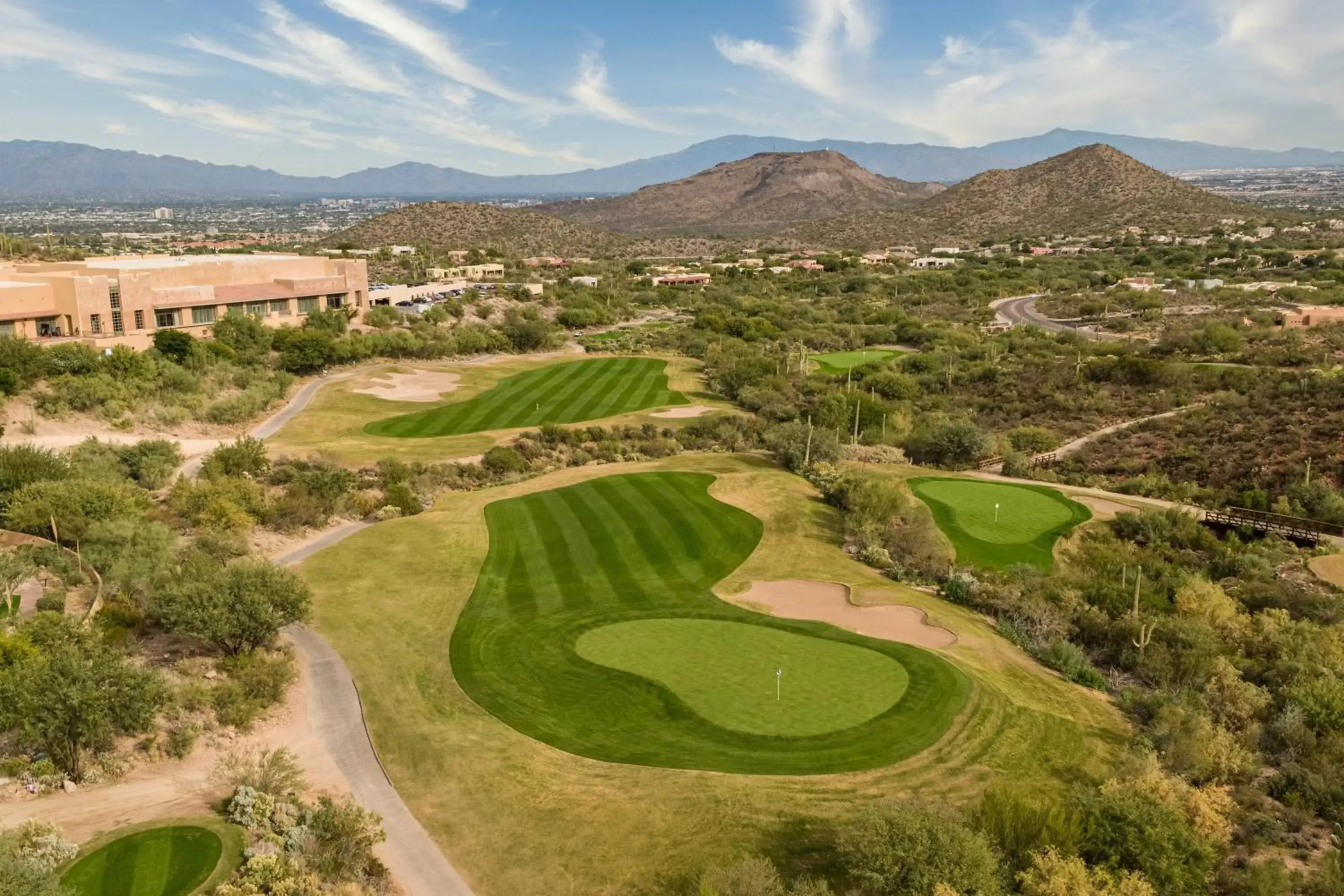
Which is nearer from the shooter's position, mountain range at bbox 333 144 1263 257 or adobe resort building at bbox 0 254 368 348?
adobe resort building at bbox 0 254 368 348

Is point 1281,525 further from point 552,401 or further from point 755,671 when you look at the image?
point 552,401

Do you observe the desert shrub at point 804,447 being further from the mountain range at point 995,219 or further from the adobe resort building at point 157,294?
the mountain range at point 995,219

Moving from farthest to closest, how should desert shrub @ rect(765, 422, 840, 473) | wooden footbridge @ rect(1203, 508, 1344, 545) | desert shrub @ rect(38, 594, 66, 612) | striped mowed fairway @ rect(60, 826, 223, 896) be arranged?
desert shrub @ rect(765, 422, 840, 473) < wooden footbridge @ rect(1203, 508, 1344, 545) < desert shrub @ rect(38, 594, 66, 612) < striped mowed fairway @ rect(60, 826, 223, 896)

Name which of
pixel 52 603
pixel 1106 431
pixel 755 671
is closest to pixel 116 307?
pixel 52 603

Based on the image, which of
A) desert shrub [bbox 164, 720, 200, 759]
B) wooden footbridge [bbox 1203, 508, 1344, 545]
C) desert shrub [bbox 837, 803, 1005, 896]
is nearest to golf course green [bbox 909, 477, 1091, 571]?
wooden footbridge [bbox 1203, 508, 1344, 545]

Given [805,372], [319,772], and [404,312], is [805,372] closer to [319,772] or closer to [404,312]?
[404,312]

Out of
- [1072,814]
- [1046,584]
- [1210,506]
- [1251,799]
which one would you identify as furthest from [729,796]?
[1210,506]

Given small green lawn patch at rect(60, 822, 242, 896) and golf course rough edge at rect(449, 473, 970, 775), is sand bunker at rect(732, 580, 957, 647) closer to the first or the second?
golf course rough edge at rect(449, 473, 970, 775)
